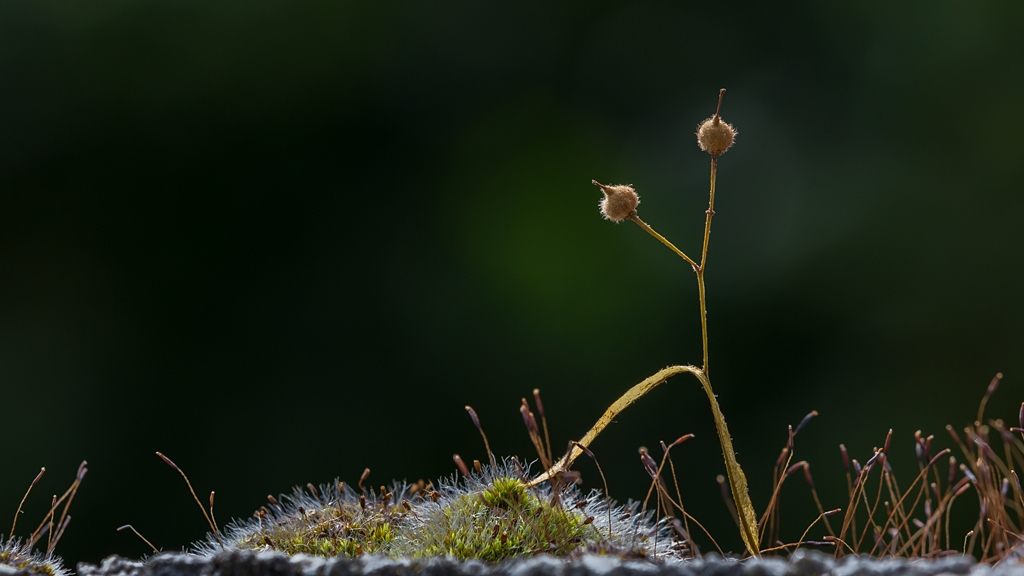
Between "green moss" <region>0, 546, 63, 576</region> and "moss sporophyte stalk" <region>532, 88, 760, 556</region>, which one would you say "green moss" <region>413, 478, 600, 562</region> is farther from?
"green moss" <region>0, 546, 63, 576</region>

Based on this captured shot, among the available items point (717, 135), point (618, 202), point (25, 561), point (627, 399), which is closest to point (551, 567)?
point (627, 399)

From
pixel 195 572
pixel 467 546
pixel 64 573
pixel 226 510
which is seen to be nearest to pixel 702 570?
pixel 467 546

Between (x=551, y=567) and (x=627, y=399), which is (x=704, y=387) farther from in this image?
(x=551, y=567)

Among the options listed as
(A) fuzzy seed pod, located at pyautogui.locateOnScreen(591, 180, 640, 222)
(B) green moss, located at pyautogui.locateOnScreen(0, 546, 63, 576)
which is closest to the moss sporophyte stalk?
(A) fuzzy seed pod, located at pyautogui.locateOnScreen(591, 180, 640, 222)

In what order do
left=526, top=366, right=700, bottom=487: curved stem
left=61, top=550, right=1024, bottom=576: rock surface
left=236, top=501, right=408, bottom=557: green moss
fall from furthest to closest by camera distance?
left=236, top=501, right=408, bottom=557: green moss → left=526, top=366, right=700, bottom=487: curved stem → left=61, top=550, right=1024, bottom=576: rock surface

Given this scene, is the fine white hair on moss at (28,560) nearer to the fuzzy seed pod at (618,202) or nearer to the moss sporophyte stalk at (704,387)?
the moss sporophyte stalk at (704,387)

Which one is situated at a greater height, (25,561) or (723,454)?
(723,454)
